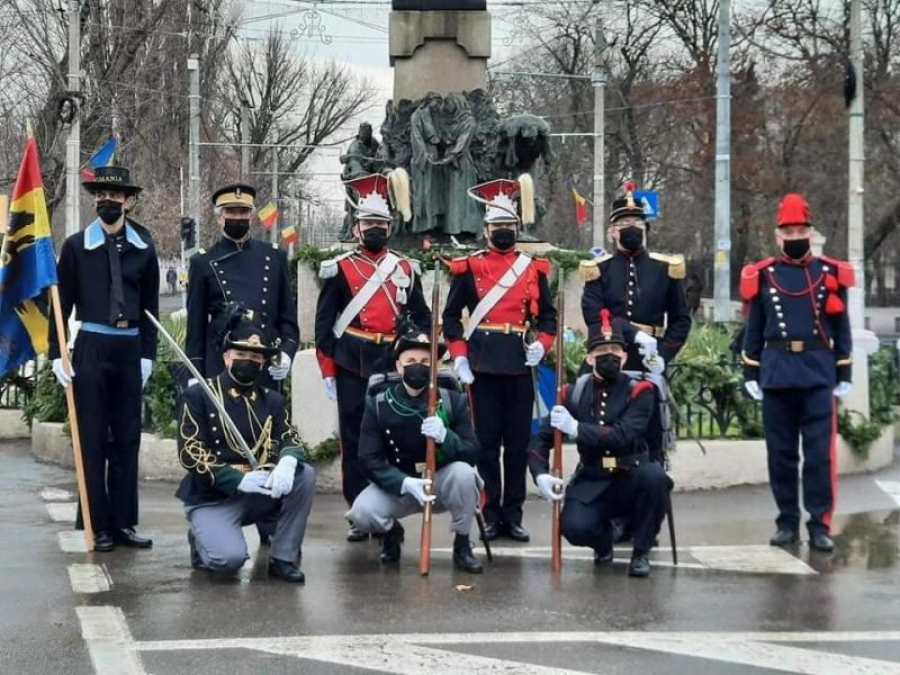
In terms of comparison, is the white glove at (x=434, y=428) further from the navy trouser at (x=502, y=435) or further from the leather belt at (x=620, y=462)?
the navy trouser at (x=502, y=435)

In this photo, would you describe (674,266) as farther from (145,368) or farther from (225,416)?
(145,368)

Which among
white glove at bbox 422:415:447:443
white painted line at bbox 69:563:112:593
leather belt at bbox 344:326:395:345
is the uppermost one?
leather belt at bbox 344:326:395:345

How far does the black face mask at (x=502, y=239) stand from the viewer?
9.09m

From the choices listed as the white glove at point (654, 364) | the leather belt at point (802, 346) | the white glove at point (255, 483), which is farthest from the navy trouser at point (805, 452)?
the white glove at point (255, 483)

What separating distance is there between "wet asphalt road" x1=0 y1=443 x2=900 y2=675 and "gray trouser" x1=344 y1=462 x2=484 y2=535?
0.25 m

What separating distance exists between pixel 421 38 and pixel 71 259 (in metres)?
5.56

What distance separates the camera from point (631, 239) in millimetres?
8977

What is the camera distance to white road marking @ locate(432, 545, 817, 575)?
27.1 feet

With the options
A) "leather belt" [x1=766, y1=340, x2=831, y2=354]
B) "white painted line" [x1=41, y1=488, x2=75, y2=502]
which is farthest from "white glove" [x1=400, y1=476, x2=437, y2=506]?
"white painted line" [x1=41, y1=488, x2=75, y2=502]

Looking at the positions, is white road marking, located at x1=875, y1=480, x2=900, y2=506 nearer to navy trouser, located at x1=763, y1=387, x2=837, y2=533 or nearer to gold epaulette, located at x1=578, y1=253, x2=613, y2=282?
navy trouser, located at x1=763, y1=387, x2=837, y2=533

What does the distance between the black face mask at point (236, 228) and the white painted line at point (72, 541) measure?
1.83m

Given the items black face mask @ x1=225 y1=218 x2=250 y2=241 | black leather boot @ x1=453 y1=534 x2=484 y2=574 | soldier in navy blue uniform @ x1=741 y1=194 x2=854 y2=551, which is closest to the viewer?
black leather boot @ x1=453 y1=534 x2=484 y2=574

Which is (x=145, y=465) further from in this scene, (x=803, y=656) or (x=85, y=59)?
(x=85, y=59)

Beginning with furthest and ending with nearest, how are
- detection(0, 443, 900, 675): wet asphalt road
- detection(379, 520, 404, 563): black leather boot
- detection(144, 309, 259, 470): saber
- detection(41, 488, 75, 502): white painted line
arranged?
detection(41, 488, 75, 502): white painted line < detection(379, 520, 404, 563): black leather boot < detection(144, 309, 259, 470): saber < detection(0, 443, 900, 675): wet asphalt road
